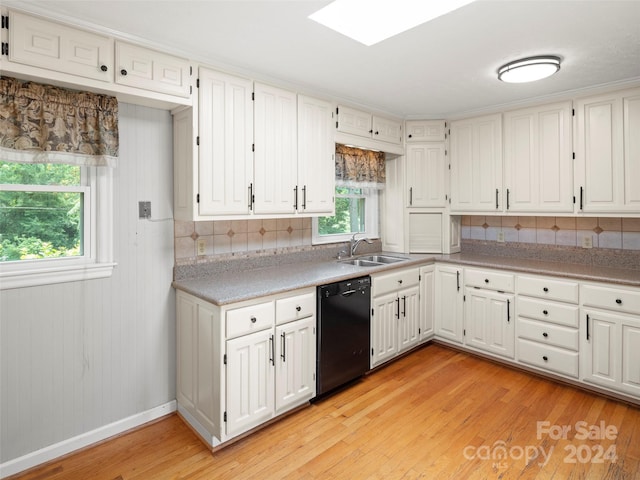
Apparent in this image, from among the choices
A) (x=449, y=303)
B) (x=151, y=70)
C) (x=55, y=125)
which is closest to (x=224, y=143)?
(x=151, y=70)

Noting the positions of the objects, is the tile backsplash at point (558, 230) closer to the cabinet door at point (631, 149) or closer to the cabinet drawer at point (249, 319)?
the cabinet door at point (631, 149)

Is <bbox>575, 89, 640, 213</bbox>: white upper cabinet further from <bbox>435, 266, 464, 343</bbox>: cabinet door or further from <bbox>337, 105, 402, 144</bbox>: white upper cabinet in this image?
<bbox>337, 105, 402, 144</bbox>: white upper cabinet

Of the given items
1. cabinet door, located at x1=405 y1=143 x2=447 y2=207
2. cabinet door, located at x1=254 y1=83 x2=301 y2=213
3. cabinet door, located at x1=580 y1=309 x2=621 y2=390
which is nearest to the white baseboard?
cabinet door, located at x1=254 y1=83 x2=301 y2=213

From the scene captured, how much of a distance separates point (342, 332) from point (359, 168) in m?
1.68

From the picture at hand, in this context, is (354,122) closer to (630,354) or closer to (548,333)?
(548,333)

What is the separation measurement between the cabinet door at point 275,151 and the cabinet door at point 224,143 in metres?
0.07

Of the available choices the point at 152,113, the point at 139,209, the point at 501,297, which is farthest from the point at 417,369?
the point at 152,113

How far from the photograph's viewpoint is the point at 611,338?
9.08 ft

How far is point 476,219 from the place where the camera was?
13.5ft

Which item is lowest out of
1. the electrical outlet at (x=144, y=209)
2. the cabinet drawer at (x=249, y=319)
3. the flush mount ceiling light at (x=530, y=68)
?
the cabinet drawer at (x=249, y=319)

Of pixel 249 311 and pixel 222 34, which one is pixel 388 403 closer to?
pixel 249 311

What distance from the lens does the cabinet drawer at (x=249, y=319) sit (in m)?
2.22

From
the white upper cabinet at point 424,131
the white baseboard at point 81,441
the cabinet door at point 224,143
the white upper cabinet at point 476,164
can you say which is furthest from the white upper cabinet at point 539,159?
the white baseboard at point 81,441

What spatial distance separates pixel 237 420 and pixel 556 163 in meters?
3.20
